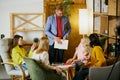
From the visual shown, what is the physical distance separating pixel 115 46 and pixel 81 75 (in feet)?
2.76

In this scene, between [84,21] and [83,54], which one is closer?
[83,54]

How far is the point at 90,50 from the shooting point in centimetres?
521

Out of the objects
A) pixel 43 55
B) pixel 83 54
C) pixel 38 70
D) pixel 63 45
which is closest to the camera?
pixel 38 70

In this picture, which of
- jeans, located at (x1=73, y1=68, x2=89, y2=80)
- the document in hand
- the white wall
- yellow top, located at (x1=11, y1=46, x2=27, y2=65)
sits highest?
the white wall

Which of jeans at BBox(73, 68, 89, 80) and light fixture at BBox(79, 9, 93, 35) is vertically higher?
light fixture at BBox(79, 9, 93, 35)

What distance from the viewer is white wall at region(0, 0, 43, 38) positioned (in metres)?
7.89

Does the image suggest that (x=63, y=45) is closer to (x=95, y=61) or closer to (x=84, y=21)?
(x=95, y=61)

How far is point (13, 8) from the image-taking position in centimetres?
790

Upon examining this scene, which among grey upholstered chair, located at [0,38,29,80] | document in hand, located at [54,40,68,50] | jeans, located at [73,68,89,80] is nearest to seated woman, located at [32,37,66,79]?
jeans, located at [73,68,89,80]

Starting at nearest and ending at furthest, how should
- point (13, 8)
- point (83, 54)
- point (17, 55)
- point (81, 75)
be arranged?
1. point (81, 75)
2. point (83, 54)
3. point (17, 55)
4. point (13, 8)

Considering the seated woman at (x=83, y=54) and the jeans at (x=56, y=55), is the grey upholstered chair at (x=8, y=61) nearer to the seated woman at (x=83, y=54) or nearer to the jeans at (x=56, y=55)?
the seated woman at (x=83, y=54)

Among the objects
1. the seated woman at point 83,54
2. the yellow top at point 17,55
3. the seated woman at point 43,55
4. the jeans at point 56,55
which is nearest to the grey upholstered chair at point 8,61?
the yellow top at point 17,55

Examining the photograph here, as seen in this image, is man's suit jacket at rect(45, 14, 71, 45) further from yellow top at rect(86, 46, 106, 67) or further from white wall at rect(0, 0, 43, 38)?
white wall at rect(0, 0, 43, 38)

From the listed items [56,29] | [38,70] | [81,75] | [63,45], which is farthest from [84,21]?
[38,70]
